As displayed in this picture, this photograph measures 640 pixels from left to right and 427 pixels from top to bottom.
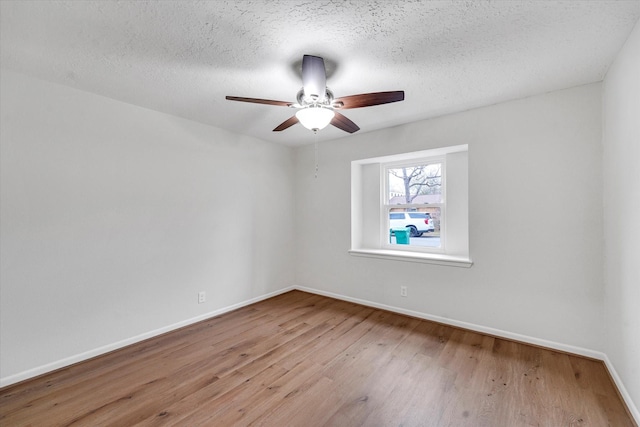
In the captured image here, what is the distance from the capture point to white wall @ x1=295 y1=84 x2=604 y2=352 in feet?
7.61

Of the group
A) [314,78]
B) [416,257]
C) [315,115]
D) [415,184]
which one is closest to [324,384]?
[416,257]

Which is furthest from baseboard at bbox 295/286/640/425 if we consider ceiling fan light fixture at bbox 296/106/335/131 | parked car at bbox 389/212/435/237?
ceiling fan light fixture at bbox 296/106/335/131

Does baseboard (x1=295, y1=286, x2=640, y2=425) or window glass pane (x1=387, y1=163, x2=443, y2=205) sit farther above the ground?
window glass pane (x1=387, y1=163, x2=443, y2=205)

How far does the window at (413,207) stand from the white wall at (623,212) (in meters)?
1.09

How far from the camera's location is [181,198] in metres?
3.06

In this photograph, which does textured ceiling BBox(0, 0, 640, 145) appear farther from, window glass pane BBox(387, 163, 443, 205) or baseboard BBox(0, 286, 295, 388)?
baseboard BBox(0, 286, 295, 388)

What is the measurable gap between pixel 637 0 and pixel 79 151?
3.98m

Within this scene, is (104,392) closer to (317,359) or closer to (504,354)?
(317,359)

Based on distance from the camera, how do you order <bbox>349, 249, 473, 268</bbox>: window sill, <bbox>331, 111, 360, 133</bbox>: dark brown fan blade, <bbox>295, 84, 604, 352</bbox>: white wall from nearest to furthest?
<bbox>331, 111, 360, 133</bbox>: dark brown fan blade < <bbox>295, 84, 604, 352</bbox>: white wall < <bbox>349, 249, 473, 268</bbox>: window sill

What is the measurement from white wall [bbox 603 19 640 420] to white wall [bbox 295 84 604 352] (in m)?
0.13

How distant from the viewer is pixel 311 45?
5.78 ft

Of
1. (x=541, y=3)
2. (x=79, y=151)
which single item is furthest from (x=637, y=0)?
(x=79, y=151)

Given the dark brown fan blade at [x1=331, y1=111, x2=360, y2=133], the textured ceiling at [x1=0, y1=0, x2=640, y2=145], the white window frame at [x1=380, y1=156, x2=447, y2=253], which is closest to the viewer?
the textured ceiling at [x1=0, y1=0, x2=640, y2=145]

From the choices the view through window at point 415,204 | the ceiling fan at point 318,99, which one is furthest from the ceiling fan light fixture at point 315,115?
the view through window at point 415,204
